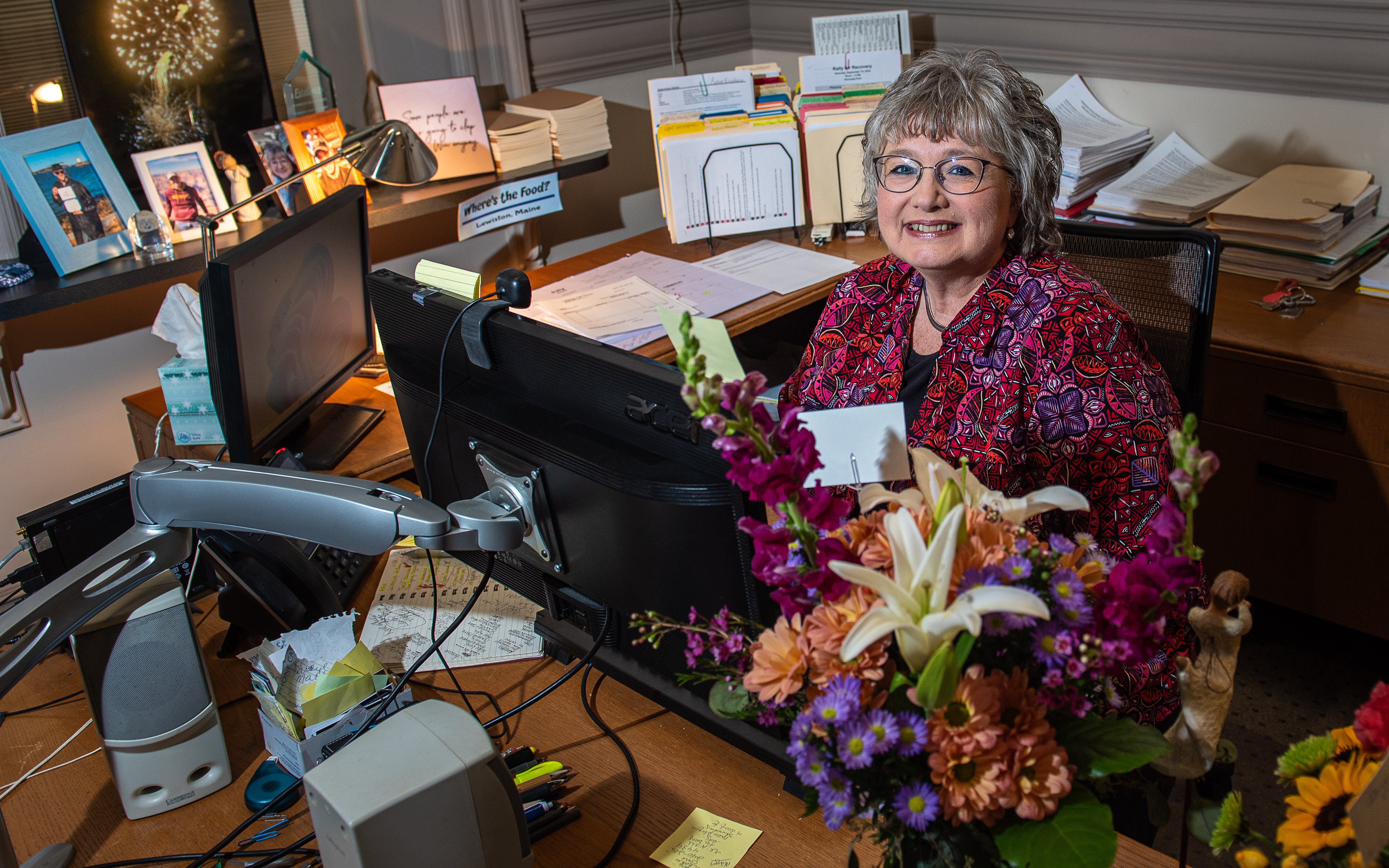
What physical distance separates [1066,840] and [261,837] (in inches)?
32.4

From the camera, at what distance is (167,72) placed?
2.14 meters

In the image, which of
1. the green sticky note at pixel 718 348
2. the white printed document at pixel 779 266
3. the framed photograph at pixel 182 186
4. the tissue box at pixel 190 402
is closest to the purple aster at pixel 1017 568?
the green sticky note at pixel 718 348

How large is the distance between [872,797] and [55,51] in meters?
2.22

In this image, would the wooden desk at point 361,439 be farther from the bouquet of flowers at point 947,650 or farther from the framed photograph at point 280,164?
the bouquet of flowers at point 947,650

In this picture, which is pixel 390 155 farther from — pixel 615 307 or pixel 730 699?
pixel 730 699

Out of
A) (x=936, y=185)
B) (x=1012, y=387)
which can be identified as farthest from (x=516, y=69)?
(x=1012, y=387)

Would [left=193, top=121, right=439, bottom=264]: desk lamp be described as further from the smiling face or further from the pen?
the pen

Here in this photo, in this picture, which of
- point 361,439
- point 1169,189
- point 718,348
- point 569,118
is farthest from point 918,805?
point 569,118

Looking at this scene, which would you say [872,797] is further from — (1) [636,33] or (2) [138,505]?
(1) [636,33]

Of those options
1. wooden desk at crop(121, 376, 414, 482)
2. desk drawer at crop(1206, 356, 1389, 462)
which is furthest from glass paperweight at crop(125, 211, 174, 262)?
desk drawer at crop(1206, 356, 1389, 462)

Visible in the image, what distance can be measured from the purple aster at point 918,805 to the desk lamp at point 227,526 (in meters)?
0.42

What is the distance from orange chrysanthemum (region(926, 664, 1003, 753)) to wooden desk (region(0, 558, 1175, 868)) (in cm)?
40

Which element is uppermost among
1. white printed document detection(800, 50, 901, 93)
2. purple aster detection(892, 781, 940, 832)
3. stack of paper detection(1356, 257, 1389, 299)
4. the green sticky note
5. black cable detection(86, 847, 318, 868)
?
white printed document detection(800, 50, 901, 93)

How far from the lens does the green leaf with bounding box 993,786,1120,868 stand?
590 millimetres
